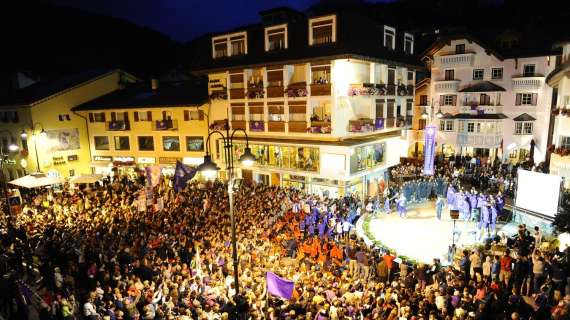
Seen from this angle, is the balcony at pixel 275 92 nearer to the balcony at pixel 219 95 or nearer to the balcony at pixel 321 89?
the balcony at pixel 321 89

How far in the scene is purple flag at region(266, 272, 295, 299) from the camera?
11070mm

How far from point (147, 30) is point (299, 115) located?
7497 centimetres

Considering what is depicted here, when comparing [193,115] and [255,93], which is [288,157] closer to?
[255,93]

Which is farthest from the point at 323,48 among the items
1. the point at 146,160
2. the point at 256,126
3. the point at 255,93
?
the point at 146,160

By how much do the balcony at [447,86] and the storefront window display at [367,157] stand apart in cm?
1128

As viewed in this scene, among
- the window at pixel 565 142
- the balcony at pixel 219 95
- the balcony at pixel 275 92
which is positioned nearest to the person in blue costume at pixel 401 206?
the window at pixel 565 142

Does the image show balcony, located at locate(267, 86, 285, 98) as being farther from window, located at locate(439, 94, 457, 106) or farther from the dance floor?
window, located at locate(439, 94, 457, 106)

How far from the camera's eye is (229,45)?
97.8ft

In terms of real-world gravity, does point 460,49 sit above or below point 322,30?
below

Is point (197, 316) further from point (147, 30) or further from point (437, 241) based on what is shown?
point (147, 30)

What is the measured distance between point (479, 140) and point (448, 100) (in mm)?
4878

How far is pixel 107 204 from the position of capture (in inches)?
894

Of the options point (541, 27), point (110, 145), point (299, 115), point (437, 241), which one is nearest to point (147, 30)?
point (110, 145)

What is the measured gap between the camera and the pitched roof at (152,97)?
3378 centimetres
